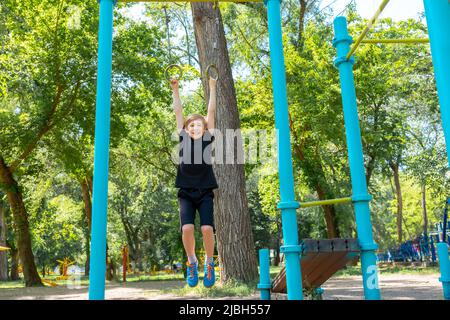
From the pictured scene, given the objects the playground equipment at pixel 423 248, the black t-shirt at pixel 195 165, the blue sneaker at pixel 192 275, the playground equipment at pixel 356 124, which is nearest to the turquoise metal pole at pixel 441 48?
the playground equipment at pixel 356 124

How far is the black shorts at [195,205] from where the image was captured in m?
3.97

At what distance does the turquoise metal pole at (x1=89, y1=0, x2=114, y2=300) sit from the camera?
131 inches

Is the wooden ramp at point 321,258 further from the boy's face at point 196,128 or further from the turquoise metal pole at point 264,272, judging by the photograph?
the boy's face at point 196,128

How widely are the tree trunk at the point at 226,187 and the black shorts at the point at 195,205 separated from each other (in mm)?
3959

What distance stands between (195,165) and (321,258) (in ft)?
4.70

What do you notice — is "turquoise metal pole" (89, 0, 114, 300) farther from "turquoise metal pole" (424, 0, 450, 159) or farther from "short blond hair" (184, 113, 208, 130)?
"turquoise metal pole" (424, 0, 450, 159)

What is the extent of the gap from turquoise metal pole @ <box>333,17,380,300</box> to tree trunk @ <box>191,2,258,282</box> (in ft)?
12.4

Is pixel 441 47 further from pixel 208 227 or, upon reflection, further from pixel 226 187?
pixel 226 187

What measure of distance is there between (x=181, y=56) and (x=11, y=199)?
8.87 meters

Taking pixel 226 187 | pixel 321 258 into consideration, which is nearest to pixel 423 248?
pixel 226 187

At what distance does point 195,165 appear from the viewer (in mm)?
4098
